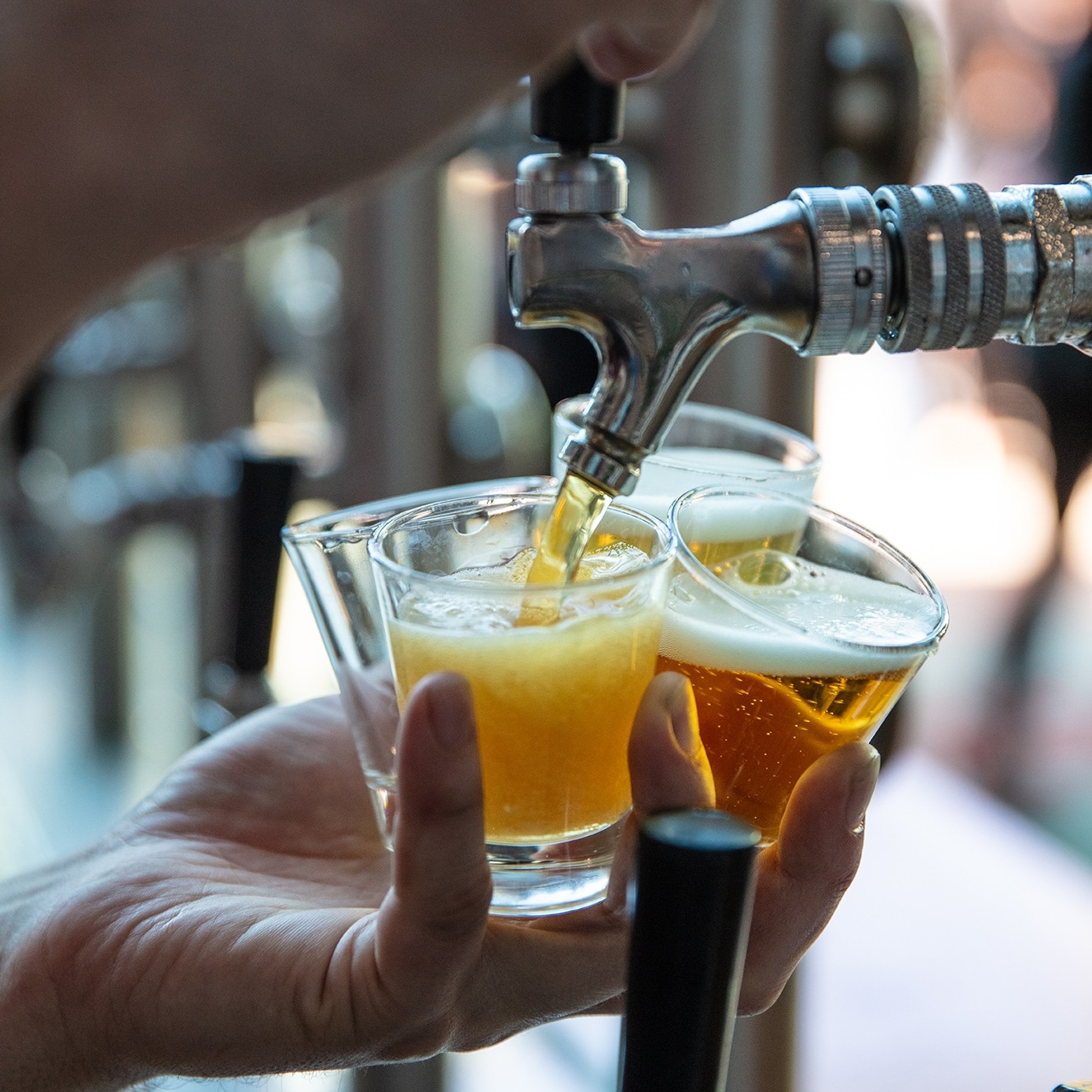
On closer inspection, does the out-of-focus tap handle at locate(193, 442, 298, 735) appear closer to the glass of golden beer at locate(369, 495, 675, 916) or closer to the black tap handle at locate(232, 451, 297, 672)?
the black tap handle at locate(232, 451, 297, 672)

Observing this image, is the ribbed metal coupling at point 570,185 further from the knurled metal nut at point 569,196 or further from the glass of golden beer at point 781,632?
the glass of golden beer at point 781,632

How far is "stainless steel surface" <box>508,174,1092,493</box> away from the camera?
56cm

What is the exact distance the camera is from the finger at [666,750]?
573 mm

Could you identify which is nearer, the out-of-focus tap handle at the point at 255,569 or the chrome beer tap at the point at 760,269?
the chrome beer tap at the point at 760,269

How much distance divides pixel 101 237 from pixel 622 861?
1.20ft

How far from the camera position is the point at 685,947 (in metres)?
0.40

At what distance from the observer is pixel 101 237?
497 mm

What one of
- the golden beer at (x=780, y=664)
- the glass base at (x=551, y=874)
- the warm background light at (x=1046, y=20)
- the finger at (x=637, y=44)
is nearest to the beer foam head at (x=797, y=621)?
the golden beer at (x=780, y=664)

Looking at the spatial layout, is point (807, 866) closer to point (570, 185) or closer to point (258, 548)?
point (570, 185)

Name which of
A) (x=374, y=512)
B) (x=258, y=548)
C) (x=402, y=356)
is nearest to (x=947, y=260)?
(x=374, y=512)

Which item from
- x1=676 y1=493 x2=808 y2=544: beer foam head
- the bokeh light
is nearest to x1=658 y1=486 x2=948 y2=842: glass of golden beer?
x1=676 y1=493 x2=808 y2=544: beer foam head

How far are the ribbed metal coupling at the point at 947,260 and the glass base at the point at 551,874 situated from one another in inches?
11.7

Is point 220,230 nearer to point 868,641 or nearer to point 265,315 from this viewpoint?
point 868,641

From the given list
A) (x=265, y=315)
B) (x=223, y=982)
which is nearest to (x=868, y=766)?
(x=223, y=982)
